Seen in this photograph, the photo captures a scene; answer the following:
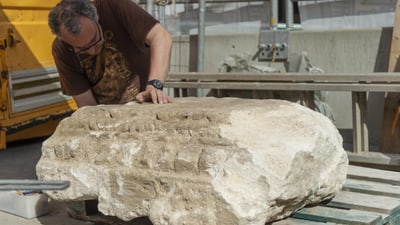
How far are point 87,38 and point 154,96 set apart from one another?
520 mm

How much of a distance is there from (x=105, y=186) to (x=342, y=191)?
1178 mm

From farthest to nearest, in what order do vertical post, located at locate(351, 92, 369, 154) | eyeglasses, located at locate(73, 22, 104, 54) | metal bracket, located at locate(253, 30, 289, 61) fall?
metal bracket, located at locate(253, 30, 289, 61)
vertical post, located at locate(351, 92, 369, 154)
eyeglasses, located at locate(73, 22, 104, 54)

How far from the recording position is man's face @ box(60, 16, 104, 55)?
3.44m

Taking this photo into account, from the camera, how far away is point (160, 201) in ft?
8.66

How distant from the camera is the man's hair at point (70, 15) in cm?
337

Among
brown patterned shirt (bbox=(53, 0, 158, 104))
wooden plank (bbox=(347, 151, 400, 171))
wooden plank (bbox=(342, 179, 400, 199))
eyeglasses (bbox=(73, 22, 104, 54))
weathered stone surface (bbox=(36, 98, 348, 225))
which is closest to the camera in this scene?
weathered stone surface (bbox=(36, 98, 348, 225))

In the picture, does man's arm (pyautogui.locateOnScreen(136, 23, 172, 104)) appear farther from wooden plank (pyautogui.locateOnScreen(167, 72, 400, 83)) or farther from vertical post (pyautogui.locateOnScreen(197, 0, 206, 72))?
vertical post (pyautogui.locateOnScreen(197, 0, 206, 72))

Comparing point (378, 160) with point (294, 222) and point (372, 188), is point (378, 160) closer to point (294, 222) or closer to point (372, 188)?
point (372, 188)

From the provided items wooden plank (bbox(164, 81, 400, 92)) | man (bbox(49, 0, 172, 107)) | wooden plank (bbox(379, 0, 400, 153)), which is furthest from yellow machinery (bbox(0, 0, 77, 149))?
wooden plank (bbox(379, 0, 400, 153))

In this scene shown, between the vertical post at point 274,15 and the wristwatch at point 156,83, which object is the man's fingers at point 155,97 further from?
the vertical post at point 274,15

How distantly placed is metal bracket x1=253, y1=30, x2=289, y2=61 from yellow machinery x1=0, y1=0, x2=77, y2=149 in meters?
1.97

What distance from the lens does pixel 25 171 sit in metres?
5.26

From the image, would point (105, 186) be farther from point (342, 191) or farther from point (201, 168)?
point (342, 191)

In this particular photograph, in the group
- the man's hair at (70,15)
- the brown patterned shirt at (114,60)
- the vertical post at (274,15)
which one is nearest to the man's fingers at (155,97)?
the brown patterned shirt at (114,60)
